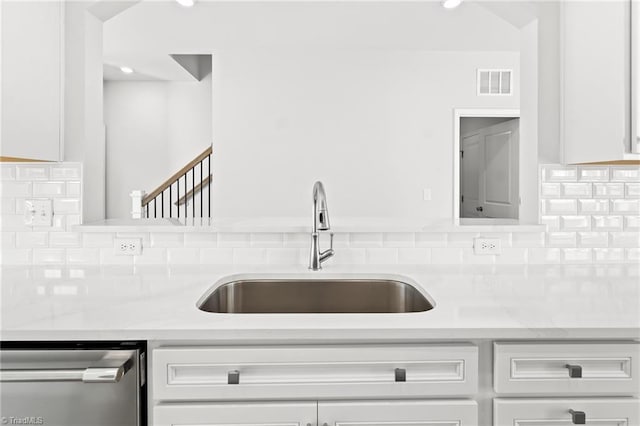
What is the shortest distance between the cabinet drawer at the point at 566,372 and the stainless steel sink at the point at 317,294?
0.56 m

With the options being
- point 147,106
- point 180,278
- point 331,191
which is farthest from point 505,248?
point 147,106

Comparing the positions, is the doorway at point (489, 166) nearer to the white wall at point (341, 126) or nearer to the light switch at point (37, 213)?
the white wall at point (341, 126)

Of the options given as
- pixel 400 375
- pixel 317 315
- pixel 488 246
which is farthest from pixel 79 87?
pixel 488 246

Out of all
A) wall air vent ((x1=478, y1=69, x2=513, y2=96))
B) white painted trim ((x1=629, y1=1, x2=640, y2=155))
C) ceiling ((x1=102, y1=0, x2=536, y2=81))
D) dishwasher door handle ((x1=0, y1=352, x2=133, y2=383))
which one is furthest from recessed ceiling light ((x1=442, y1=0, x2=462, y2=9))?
dishwasher door handle ((x1=0, y1=352, x2=133, y2=383))

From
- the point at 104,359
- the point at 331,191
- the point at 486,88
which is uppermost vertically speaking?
the point at 486,88

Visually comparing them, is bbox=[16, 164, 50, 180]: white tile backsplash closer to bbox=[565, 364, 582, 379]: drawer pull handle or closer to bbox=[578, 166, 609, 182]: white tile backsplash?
bbox=[565, 364, 582, 379]: drawer pull handle

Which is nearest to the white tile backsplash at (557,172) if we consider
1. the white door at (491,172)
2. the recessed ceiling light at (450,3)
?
the recessed ceiling light at (450,3)

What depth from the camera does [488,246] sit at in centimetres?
179

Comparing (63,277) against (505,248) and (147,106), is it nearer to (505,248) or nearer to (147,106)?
(505,248)

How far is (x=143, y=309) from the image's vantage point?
1.21 metres

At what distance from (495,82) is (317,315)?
4220 mm

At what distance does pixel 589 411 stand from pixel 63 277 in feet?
5.13

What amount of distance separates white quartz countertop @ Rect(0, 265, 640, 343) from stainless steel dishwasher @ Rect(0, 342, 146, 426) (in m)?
0.04

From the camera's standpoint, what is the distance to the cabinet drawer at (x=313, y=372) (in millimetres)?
1074
